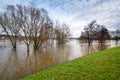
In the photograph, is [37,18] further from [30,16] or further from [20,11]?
[20,11]

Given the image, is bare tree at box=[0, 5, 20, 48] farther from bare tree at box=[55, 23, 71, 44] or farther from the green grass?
the green grass

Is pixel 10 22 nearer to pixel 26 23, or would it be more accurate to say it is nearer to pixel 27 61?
pixel 26 23

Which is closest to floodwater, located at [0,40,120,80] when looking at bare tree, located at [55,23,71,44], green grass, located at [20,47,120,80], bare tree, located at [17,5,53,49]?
green grass, located at [20,47,120,80]

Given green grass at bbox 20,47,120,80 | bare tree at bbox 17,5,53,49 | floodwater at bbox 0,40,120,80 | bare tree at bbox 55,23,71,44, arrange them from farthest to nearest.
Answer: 1. bare tree at bbox 55,23,71,44
2. bare tree at bbox 17,5,53,49
3. floodwater at bbox 0,40,120,80
4. green grass at bbox 20,47,120,80

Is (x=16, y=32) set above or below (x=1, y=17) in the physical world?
below

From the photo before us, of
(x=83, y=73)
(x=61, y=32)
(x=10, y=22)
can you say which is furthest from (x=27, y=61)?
(x=61, y=32)

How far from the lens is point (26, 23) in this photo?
28109 mm

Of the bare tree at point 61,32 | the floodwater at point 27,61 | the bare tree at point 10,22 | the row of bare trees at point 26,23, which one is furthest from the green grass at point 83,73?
the bare tree at point 61,32

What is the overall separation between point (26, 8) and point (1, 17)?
752 centimetres

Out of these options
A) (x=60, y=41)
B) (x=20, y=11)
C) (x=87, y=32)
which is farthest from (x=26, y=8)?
(x=87, y=32)

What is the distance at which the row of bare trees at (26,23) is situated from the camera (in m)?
28.2

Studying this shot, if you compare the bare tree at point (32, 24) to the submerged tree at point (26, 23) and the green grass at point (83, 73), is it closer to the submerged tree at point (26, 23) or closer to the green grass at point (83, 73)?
the submerged tree at point (26, 23)

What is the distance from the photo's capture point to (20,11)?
28.1 metres

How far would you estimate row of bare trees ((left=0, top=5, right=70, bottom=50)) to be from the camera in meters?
28.2
